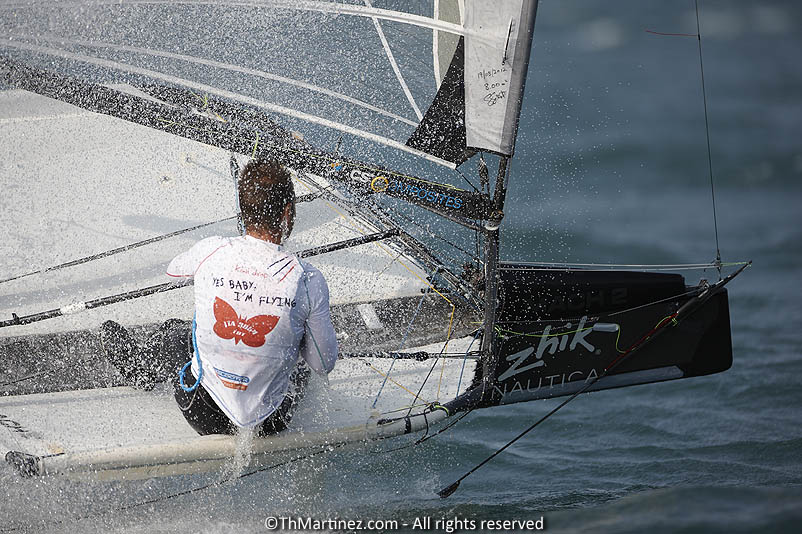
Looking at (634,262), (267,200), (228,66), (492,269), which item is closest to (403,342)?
(492,269)

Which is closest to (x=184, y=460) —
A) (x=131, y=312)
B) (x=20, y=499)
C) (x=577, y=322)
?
(x=20, y=499)

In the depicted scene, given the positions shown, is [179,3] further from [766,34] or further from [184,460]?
[766,34]

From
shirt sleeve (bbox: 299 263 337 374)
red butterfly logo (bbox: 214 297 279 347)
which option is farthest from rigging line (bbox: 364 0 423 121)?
red butterfly logo (bbox: 214 297 279 347)

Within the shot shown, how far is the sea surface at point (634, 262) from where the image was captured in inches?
98.8

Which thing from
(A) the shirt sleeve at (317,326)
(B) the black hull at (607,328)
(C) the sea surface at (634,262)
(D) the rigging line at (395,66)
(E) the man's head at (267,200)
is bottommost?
(C) the sea surface at (634,262)

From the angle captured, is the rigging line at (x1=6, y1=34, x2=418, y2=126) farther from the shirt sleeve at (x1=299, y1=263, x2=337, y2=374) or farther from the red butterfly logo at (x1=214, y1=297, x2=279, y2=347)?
the red butterfly logo at (x1=214, y1=297, x2=279, y2=347)

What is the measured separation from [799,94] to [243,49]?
4931mm

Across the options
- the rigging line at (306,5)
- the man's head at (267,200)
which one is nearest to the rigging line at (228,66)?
the rigging line at (306,5)

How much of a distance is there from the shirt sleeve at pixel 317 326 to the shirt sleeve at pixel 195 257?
0.23 meters

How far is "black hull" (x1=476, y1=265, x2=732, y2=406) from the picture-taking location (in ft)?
9.05

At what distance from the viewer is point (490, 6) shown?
2.26 m

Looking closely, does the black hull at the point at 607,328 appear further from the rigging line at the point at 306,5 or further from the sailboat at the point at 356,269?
the rigging line at the point at 306,5

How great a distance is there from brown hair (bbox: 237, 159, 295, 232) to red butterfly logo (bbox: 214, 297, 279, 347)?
0.22 m

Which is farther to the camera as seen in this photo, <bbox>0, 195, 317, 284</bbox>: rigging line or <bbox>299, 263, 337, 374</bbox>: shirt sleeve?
<bbox>0, 195, 317, 284</bbox>: rigging line
